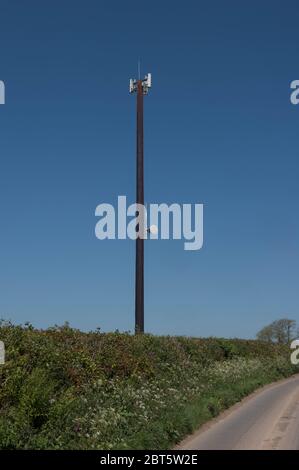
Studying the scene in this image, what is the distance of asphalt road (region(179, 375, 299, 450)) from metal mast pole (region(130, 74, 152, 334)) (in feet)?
20.0

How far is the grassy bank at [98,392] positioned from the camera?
1188cm

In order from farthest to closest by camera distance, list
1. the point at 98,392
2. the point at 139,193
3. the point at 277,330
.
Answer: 1. the point at 277,330
2. the point at 139,193
3. the point at 98,392

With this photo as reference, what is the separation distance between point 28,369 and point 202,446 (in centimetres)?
433

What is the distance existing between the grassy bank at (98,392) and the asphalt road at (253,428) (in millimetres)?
447

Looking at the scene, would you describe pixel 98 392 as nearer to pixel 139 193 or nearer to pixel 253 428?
pixel 253 428

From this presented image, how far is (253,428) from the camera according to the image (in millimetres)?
15766

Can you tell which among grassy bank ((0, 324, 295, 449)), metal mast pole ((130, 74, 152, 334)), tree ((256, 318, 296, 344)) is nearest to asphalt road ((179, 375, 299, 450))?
grassy bank ((0, 324, 295, 449))

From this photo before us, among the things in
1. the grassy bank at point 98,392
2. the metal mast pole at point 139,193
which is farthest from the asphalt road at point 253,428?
the metal mast pole at point 139,193

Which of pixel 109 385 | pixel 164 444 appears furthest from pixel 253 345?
pixel 164 444

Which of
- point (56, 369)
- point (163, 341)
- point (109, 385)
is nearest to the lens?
point (56, 369)

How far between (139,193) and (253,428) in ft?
46.3

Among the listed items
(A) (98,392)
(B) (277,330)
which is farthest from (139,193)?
(B) (277,330)

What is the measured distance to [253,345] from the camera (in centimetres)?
4722

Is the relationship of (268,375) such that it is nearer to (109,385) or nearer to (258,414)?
(258,414)
